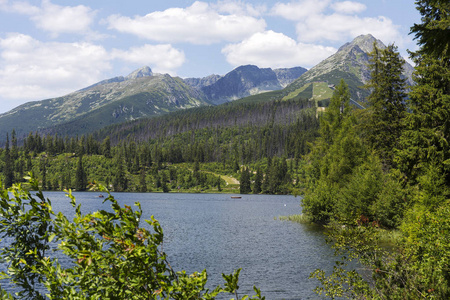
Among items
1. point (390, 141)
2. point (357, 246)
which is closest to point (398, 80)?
point (390, 141)

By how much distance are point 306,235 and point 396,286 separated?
132 ft

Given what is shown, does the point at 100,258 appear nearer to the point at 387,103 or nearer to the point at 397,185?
the point at 397,185

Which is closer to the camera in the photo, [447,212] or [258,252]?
[447,212]

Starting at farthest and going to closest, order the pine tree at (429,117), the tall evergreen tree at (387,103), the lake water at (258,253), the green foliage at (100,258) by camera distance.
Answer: the tall evergreen tree at (387,103) < the pine tree at (429,117) < the lake water at (258,253) < the green foliage at (100,258)

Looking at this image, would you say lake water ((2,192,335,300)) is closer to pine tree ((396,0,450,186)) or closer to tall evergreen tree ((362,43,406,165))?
pine tree ((396,0,450,186))

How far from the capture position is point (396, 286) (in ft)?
52.1

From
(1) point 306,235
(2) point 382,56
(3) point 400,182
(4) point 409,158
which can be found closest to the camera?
(4) point 409,158

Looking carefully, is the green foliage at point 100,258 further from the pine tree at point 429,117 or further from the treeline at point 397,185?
the pine tree at point 429,117

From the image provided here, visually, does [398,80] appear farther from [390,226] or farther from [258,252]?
[258,252]

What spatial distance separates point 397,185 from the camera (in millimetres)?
42594

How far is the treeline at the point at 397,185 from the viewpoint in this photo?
1545 cm

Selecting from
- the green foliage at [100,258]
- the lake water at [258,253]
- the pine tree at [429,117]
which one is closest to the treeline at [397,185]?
the pine tree at [429,117]

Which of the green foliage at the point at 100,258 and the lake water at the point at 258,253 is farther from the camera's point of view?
the lake water at the point at 258,253

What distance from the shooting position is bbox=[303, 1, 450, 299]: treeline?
50.7 feet
